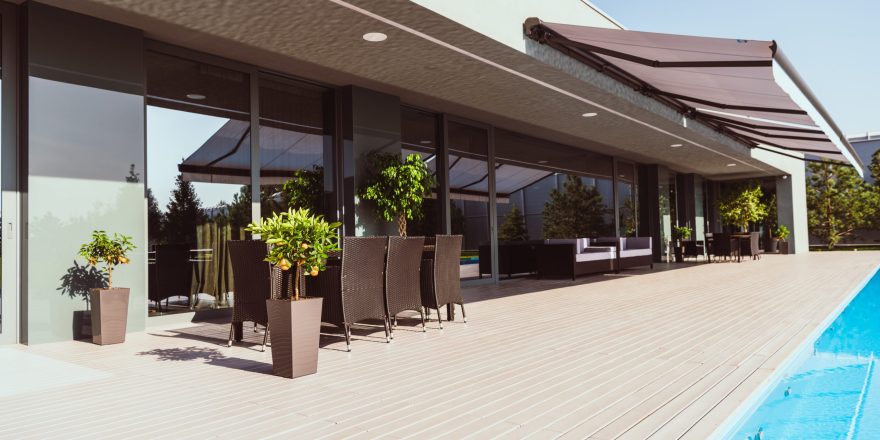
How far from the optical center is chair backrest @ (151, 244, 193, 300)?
6.66 m

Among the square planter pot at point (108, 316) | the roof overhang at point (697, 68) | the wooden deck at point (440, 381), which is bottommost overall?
the wooden deck at point (440, 381)

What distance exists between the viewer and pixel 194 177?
7.05 m

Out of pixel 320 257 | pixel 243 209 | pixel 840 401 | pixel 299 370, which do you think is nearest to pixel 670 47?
pixel 840 401

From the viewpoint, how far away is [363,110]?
8953 mm

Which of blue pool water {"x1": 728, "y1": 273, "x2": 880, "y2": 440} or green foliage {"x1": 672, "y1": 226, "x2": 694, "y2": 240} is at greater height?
green foliage {"x1": 672, "y1": 226, "x2": 694, "y2": 240}

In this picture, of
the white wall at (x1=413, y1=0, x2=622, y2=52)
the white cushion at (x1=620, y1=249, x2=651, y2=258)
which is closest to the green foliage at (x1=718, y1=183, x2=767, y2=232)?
the white cushion at (x1=620, y1=249, x2=651, y2=258)

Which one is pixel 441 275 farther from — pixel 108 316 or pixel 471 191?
pixel 471 191

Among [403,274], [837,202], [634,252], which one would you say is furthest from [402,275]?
[837,202]

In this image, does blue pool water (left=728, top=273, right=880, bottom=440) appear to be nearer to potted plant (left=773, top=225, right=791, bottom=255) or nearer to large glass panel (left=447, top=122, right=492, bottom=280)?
large glass panel (left=447, top=122, right=492, bottom=280)

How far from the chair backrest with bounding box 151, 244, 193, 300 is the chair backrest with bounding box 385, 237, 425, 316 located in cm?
298

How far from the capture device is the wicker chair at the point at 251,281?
463 cm

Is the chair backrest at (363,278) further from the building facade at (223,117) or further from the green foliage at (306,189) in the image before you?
the green foliage at (306,189)

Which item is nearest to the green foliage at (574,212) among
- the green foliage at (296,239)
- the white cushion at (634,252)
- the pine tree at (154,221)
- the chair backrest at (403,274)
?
the white cushion at (634,252)

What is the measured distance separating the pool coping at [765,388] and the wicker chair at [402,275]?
3.08 metres
